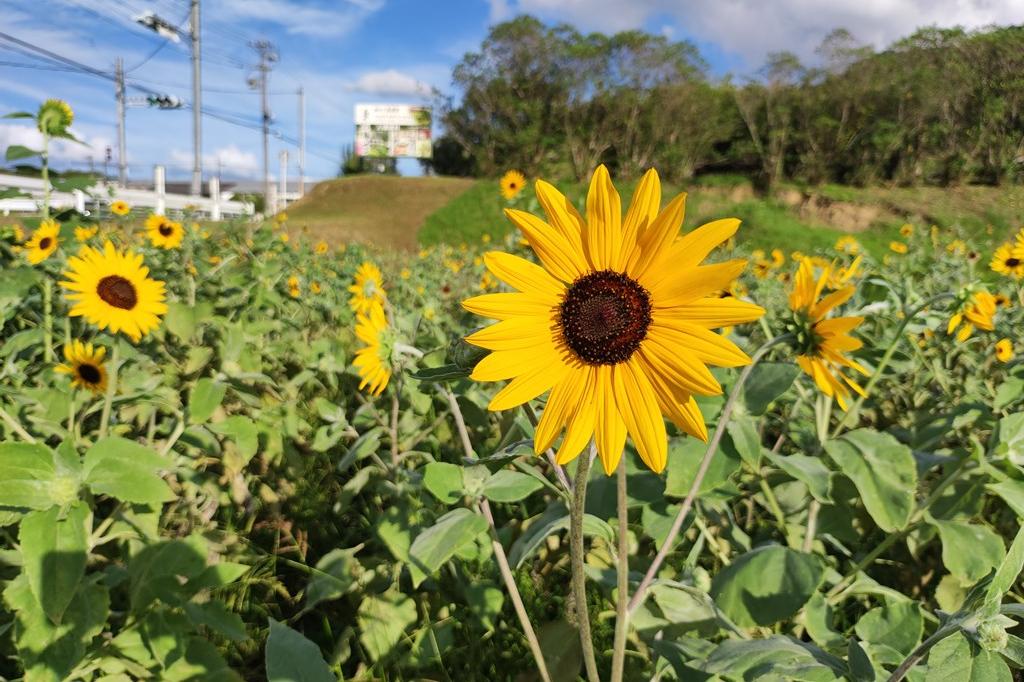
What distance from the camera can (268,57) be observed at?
120ft

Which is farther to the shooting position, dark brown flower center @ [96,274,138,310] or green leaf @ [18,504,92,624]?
dark brown flower center @ [96,274,138,310]

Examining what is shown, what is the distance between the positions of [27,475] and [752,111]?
28013 mm

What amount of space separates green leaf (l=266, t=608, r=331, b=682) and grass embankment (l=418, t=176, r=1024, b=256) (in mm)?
16780

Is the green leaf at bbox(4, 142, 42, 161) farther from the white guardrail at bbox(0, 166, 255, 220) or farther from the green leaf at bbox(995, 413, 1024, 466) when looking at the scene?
the green leaf at bbox(995, 413, 1024, 466)

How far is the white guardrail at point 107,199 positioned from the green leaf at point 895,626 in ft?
11.0

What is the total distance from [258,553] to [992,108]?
28009 mm

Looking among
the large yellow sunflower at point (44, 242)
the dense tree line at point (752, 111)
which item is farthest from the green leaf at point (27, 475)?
the dense tree line at point (752, 111)

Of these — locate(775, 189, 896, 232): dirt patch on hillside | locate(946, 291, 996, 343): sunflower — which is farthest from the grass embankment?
locate(946, 291, 996, 343): sunflower

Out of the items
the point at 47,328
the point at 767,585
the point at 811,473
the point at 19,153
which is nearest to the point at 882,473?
the point at 811,473

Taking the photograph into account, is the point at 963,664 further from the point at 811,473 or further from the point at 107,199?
the point at 107,199

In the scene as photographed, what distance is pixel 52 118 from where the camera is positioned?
277 centimetres

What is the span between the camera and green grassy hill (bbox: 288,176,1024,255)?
1880 cm

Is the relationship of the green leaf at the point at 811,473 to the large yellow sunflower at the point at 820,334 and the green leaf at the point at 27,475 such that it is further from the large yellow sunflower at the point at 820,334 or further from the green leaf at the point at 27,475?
the green leaf at the point at 27,475

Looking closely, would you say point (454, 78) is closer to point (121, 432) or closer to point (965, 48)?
point (965, 48)
